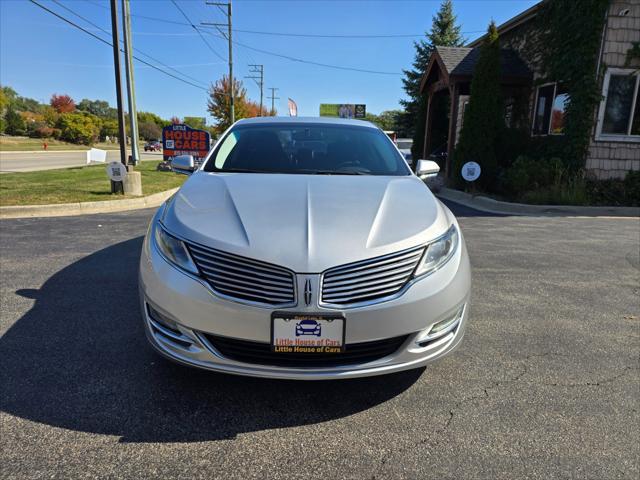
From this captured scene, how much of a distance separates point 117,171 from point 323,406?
872cm

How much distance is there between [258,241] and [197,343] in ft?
1.85

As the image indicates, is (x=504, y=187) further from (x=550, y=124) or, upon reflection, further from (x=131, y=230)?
(x=131, y=230)

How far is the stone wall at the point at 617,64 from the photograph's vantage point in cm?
984

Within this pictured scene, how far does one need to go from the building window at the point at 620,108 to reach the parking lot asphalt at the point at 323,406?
8551 mm

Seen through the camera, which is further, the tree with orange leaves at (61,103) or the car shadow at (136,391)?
the tree with orange leaves at (61,103)

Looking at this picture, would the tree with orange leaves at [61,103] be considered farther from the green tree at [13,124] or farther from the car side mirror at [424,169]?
the car side mirror at [424,169]

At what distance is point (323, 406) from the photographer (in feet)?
7.46

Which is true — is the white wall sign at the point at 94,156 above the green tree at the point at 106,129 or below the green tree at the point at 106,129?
below

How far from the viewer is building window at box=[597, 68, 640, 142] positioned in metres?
10.2

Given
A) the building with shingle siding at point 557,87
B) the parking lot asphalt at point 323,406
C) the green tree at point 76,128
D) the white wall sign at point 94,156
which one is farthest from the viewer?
the green tree at point 76,128

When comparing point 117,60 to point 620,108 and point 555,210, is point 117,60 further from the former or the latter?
point 620,108

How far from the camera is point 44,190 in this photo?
952 cm

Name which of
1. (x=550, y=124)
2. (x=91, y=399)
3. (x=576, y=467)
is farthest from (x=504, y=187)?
(x=91, y=399)

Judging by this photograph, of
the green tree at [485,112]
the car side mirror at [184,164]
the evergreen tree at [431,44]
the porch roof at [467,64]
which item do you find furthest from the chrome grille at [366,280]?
the evergreen tree at [431,44]
